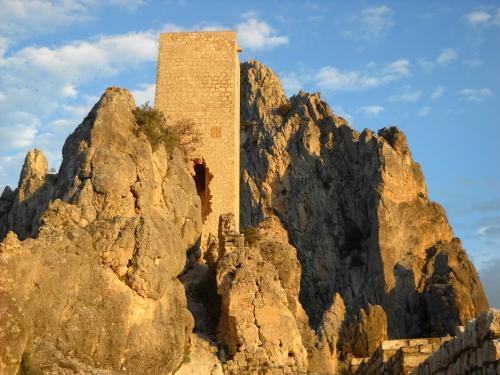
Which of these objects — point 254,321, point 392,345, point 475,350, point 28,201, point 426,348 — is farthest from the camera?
point 28,201

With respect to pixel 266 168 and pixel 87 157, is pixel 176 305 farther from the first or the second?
pixel 266 168

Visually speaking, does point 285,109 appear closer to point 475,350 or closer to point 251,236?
point 251,236

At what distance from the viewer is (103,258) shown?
18.1 meters

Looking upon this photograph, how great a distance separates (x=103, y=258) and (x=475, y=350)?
11466 millimetres

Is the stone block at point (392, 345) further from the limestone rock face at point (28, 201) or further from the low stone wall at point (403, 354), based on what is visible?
the limestone rock face at point (28, 201)

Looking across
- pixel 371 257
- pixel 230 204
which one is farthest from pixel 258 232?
pixel 371 257

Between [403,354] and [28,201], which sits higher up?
[28,201]

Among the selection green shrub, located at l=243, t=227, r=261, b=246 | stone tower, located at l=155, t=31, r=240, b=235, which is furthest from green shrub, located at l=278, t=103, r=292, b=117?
green shrub, located at l=243, t=227, r=261, b=246

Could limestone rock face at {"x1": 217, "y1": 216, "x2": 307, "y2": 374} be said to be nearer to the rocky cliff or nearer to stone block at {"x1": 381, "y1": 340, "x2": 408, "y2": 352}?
the rocky cliff

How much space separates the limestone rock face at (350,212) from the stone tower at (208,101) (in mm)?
21997

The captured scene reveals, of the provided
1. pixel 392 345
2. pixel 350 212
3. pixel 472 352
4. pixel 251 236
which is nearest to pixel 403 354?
pixel 392 345

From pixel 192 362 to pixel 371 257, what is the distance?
34.1 metres

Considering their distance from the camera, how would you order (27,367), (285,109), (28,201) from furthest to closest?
(285,109)
(28,201)
(27,367)

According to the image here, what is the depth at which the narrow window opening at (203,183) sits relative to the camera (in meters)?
28.4
